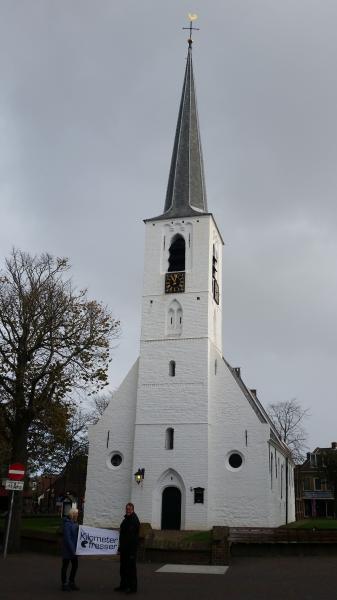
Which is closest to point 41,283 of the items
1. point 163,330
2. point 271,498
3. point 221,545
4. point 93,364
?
point 93,364

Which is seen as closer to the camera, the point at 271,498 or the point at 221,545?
the point at 221,545

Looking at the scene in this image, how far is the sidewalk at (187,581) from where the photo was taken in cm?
1134

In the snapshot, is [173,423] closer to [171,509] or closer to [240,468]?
[240,468]

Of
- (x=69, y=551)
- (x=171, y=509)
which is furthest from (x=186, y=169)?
(x=69, y=551)

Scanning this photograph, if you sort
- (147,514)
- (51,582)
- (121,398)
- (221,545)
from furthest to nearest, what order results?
1. (121,398)
2. (147,514)
3. (221,545)
4. (51,582)

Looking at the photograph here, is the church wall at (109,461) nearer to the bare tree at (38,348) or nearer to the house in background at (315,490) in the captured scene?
the bare tree at (38,348)

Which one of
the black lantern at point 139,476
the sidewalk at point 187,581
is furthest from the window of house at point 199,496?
the sidewalk at point 187,581

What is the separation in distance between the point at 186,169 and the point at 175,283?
934 centimetres

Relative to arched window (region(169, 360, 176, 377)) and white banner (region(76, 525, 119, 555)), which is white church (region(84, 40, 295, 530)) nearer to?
arched window (region(169, 360, 176, 377))

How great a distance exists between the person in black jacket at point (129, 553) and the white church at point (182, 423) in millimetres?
17800

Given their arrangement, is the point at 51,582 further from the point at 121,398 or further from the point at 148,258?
the point at 148,258

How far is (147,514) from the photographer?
2962 cm

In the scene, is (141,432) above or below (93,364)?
below

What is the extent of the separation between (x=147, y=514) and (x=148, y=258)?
49.8 ft
